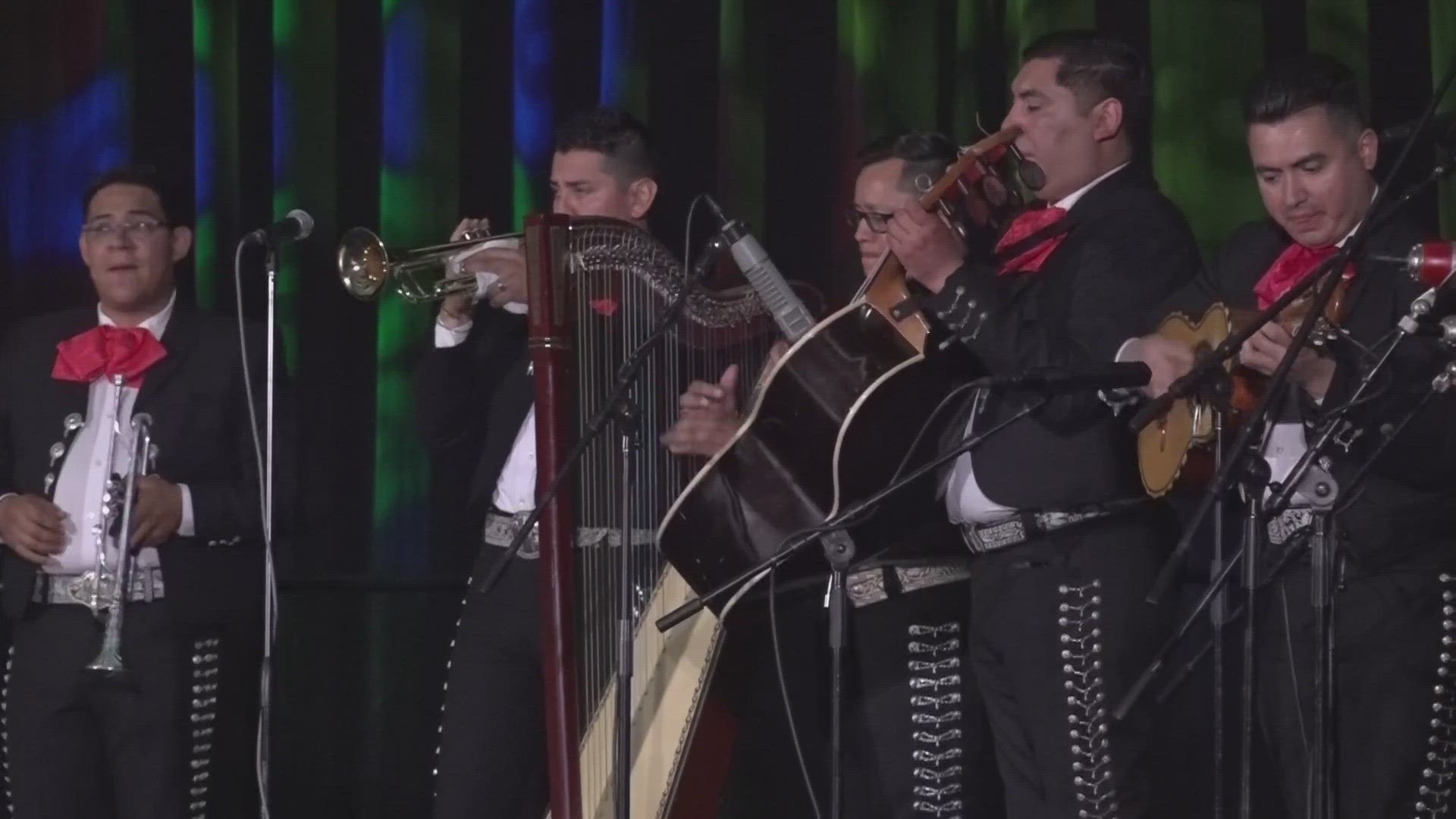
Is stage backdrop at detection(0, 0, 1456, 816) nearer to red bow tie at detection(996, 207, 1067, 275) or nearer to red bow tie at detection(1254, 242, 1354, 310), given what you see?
red bow tie at detection(996, 207, 1067, 275)

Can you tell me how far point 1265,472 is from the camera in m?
2.52

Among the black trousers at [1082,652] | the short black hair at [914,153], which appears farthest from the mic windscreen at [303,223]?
the black trousers at [1082,652]

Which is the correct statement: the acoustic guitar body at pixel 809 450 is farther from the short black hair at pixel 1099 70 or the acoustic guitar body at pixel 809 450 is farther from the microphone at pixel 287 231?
the microphone at pixel 287 231

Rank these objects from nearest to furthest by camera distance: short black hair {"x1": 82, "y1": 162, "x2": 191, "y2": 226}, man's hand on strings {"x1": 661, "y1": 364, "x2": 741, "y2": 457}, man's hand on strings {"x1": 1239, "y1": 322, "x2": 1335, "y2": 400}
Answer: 1. man's hand on strings {"x1": 1239, "y1": 322, "x2": 1335, "y2": 400}
2. man's hand on strings {"x1": 661, "y1": 364, "x2": 741, "y2": 457}
3. short black hair {"x1": 82, "y1": 162, "x2": 191, "y2": 226}

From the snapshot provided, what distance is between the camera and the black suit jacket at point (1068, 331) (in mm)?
2984

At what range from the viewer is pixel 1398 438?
2.63 m

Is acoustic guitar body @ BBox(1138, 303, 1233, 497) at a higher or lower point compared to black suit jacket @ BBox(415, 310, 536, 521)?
lower

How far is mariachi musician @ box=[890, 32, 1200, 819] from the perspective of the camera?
9.75 feet

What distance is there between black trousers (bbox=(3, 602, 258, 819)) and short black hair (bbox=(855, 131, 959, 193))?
69.7 inches

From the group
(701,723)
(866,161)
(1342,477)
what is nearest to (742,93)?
(866,161)

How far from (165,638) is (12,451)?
24.8 inches

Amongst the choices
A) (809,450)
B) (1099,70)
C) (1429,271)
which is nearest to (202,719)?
(809,450)

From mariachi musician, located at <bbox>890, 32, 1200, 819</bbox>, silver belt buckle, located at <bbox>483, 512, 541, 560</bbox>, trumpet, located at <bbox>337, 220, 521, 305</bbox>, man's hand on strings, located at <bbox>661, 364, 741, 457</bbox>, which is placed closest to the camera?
mariachi musician, located at <bbox>890, 32, 1200, 819</bbox>

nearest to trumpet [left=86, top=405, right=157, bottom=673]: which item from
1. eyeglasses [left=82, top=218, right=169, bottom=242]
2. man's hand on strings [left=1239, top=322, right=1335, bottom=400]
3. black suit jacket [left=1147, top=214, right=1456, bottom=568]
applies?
eyeglasses [left=82, top=218, right=169, bottom=242]
